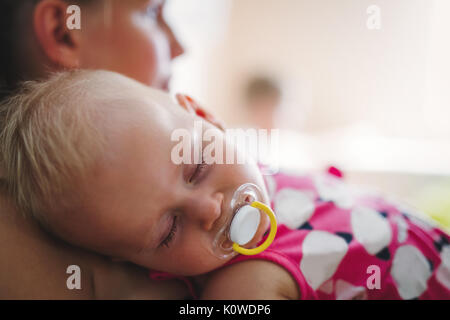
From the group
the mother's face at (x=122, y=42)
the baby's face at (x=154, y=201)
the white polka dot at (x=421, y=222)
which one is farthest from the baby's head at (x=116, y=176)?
the white polka dot at (x=421, y=222)

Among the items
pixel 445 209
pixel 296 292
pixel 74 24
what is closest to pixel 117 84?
pixel 74 24

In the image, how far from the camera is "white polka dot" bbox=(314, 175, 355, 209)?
742mm

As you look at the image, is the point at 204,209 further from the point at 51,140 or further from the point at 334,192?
the point at 334,192

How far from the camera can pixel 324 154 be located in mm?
2504

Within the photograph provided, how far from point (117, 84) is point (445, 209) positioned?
3.45 ft

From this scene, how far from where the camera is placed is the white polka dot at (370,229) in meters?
0.64

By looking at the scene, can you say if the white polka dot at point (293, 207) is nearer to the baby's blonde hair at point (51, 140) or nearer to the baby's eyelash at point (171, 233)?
the baby's eyelash at point (171, 233)

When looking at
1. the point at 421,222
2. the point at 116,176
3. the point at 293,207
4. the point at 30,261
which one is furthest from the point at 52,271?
the point at 421,222

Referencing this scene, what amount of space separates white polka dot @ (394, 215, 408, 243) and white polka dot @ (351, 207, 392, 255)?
2cm

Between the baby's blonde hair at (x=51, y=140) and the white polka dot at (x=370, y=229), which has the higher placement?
the baby's blonde hair at (x=51, y=140)

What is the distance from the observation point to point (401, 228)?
70cm

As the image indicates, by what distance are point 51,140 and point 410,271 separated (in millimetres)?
564

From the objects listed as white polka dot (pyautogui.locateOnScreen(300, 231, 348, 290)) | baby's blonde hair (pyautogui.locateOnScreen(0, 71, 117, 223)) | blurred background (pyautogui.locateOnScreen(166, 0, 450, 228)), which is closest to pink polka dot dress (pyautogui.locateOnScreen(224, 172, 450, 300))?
white polka dot (pyautogui.locateOnScreen(300, 231, 348, 290))
